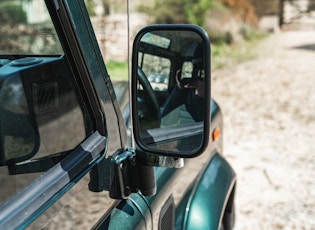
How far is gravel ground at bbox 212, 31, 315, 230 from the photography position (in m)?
3.98

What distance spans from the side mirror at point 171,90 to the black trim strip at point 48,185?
0.51 ft

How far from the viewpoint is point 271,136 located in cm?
590

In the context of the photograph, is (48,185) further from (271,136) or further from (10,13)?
(10,13)

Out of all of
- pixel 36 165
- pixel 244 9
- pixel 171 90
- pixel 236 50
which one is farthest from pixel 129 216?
pixel 244 9

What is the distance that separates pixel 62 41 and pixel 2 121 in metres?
0.38

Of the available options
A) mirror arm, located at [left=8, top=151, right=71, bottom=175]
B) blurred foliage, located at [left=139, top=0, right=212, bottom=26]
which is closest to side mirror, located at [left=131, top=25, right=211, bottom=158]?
mirror arm, located at [left=8, top=151, right=71, bottom=175]

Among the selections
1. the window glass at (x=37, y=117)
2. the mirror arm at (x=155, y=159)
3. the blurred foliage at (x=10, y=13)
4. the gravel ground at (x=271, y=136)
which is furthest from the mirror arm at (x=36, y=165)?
the blurred foliage at (x=10, y=13)

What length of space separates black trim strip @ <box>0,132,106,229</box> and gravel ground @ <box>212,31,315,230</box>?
108 inches

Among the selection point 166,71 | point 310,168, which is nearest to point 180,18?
point 310,168

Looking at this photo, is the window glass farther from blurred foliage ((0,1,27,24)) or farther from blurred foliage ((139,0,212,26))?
blurred foliage ((139,0,212,26))

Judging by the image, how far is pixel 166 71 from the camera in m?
1.58

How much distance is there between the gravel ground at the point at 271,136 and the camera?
398 centimetres

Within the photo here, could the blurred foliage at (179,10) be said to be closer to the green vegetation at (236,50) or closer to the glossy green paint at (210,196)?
the green vegetation at (236,50)

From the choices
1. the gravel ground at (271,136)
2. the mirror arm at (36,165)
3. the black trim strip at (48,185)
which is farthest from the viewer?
the gravel ground at (271,136)
